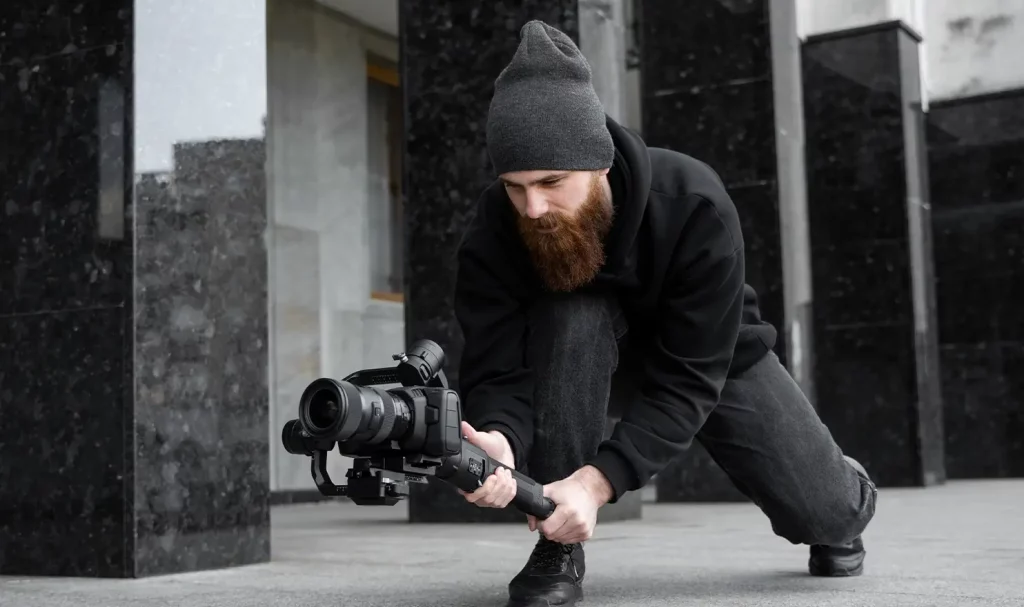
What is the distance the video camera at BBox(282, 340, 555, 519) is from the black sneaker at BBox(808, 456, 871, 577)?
1.46m

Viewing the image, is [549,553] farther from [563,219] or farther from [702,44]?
[702,44]

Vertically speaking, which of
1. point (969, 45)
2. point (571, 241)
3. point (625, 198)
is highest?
point (969, 45)

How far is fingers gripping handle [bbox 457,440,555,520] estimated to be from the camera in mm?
2281

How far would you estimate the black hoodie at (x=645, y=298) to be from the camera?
2.79 meters

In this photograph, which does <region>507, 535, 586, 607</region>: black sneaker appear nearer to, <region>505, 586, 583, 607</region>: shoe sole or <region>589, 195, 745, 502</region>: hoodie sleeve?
<region>505, 586, 583, 607</region>: shoe sole

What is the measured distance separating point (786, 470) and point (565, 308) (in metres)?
0.70

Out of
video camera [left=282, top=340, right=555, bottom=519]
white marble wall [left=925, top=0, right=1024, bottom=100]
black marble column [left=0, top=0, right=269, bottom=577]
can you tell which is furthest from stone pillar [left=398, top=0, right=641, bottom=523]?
white marble wall [left=925, top=0, right=1024, bottom=100]

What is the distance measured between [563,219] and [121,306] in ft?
5.69

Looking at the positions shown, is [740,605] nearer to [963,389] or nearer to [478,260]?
[478,260]

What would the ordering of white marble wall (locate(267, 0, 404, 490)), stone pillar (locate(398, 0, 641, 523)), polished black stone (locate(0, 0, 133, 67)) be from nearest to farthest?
polished black stone (locate(0, 0, 133, 67)) < stone pillar (locate(398, 0, 641, 523)) < white marble wall (locate(267, 0, 404, 490))

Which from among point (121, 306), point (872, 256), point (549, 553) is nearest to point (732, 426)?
point (549, 553)

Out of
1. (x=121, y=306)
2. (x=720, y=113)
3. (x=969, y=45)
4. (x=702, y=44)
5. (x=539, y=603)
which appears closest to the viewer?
(x=539, y=603)

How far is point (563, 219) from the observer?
8.98ft

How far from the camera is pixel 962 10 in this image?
11.4 meters
